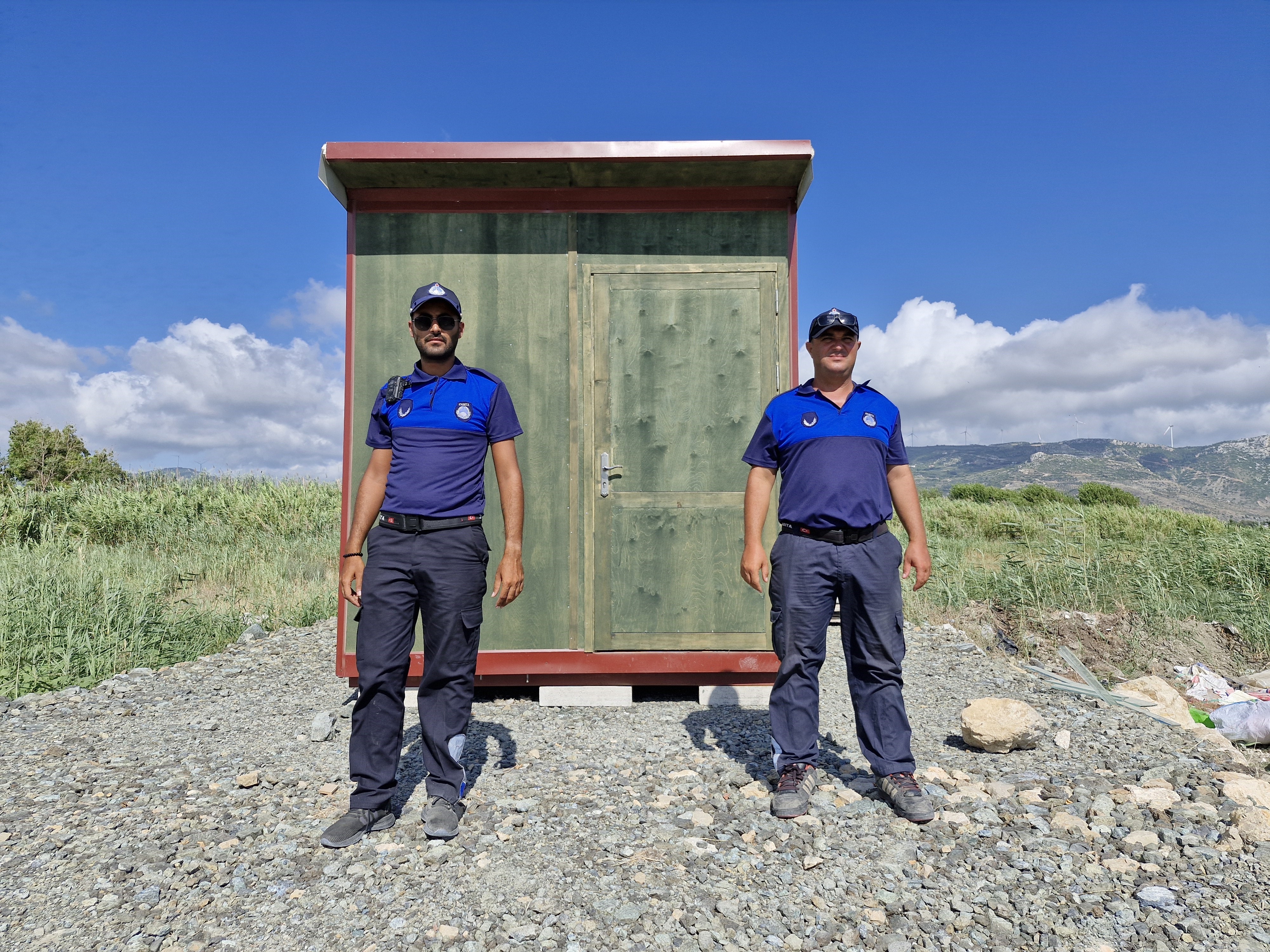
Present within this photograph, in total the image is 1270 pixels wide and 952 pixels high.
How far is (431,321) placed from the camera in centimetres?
283

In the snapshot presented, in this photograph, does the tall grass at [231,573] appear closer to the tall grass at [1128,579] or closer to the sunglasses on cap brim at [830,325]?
the tall grass at [1128,579]

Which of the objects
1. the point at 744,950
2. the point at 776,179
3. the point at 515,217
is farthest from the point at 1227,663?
the point at 515,217

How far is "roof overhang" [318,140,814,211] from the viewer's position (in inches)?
160

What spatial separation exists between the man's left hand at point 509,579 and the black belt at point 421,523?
7.8 inches

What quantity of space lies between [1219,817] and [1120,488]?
3909cm

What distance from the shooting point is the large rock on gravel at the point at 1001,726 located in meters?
3.45

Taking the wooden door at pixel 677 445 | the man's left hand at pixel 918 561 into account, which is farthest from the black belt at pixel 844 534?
the wooden door at pixel 677 445

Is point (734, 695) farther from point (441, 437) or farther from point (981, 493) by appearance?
point (981, 493)

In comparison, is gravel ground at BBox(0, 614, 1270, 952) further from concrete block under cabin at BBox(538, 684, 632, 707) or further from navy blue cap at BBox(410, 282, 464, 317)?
navy blue cap at BBox(410, 282, 464, 317)


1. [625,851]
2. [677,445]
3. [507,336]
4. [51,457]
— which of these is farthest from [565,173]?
[51,457]

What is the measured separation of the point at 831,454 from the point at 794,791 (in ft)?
4.29

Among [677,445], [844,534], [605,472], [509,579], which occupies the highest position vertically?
[677,445]

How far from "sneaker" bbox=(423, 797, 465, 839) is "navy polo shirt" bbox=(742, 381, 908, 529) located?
1.66m

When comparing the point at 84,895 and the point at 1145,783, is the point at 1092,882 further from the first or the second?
the point at 84,895
